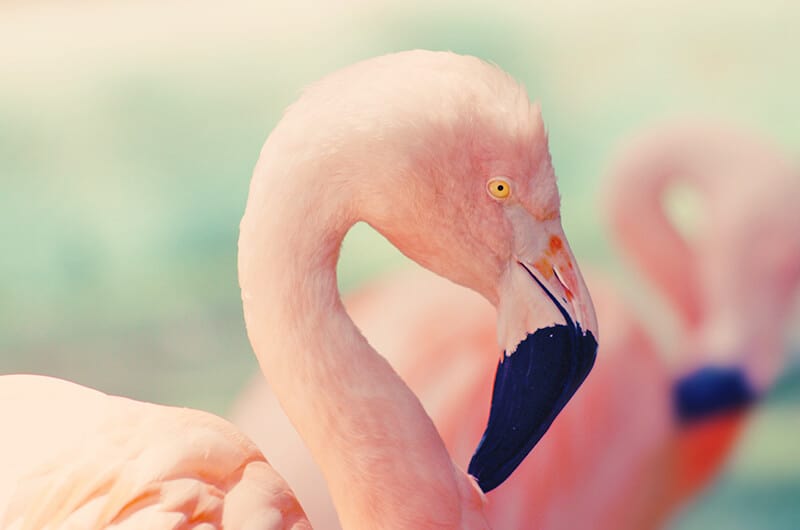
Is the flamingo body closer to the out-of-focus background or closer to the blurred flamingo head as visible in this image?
the out-of-focus background

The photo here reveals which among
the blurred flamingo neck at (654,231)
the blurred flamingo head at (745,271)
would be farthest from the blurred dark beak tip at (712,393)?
the blurred flamingo neck at (654,231)

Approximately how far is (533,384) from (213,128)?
137cm

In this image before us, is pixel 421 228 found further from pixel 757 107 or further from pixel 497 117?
pixel 757 107

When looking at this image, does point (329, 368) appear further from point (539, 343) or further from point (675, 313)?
point (675, 313)

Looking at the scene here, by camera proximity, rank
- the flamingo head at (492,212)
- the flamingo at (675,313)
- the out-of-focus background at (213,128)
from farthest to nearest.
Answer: the out-of-focus background at (213,128) → the flamingo at (675,313) → the flamingo head at (492,212)

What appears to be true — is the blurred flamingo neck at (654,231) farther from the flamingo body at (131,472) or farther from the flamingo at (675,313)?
the flamingo body at (131,472)

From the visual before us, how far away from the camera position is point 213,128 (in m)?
2.24

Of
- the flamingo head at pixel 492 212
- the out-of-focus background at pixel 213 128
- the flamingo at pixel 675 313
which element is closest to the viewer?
the flamingo head at pixel 492 212

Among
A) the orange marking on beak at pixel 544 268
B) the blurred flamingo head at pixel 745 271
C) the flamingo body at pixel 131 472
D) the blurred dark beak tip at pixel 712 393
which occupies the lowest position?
the blurred dark beak tip at pixel 712 393

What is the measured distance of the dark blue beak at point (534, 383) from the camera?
1.03 metres

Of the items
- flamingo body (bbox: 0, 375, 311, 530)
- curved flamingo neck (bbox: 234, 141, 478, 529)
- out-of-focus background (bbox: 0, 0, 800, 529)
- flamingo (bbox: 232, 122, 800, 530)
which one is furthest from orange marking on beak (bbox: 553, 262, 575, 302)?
out-of-focus background (bbox: 0, 0, 800, 529)

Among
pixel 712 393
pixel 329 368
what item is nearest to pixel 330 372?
pixel 329 368

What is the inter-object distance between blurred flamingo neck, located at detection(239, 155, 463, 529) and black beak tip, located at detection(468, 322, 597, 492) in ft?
0.25

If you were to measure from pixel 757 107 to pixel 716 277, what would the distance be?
1.21ft
